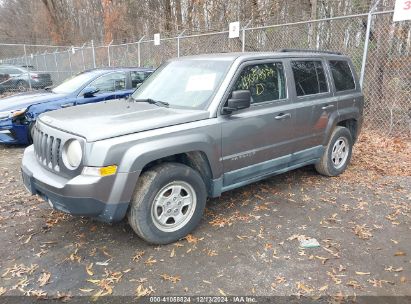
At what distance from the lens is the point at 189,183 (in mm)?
3658

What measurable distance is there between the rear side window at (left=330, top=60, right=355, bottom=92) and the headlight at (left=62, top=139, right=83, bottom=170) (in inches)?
150

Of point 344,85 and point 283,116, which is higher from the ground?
point 344,85

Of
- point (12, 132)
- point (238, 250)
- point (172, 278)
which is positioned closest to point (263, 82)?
point (238, 250)

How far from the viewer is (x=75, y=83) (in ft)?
26.0

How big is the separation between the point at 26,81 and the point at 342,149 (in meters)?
16.1

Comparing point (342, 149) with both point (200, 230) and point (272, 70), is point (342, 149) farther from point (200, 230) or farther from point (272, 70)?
point (200, 230)

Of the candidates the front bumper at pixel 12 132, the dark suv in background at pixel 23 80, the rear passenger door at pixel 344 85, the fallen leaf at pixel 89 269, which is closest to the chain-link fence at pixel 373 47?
the rear passenger door at pixel 344 85

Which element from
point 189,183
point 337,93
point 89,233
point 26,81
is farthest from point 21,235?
point 26,81

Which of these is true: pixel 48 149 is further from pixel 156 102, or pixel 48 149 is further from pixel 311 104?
pixel 311 104

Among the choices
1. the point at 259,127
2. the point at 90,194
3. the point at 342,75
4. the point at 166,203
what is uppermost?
the point at 342,75

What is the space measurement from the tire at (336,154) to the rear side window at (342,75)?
2.10 ft

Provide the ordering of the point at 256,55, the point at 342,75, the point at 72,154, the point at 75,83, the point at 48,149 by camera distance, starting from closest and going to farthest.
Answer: the point at 72,154 → the point at 48,149 → the point at 256,55 → the point at 342,75 → the point at 75,83

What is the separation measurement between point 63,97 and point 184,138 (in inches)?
191

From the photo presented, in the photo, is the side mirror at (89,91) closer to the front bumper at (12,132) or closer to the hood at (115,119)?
the front bumper at (12,132)
